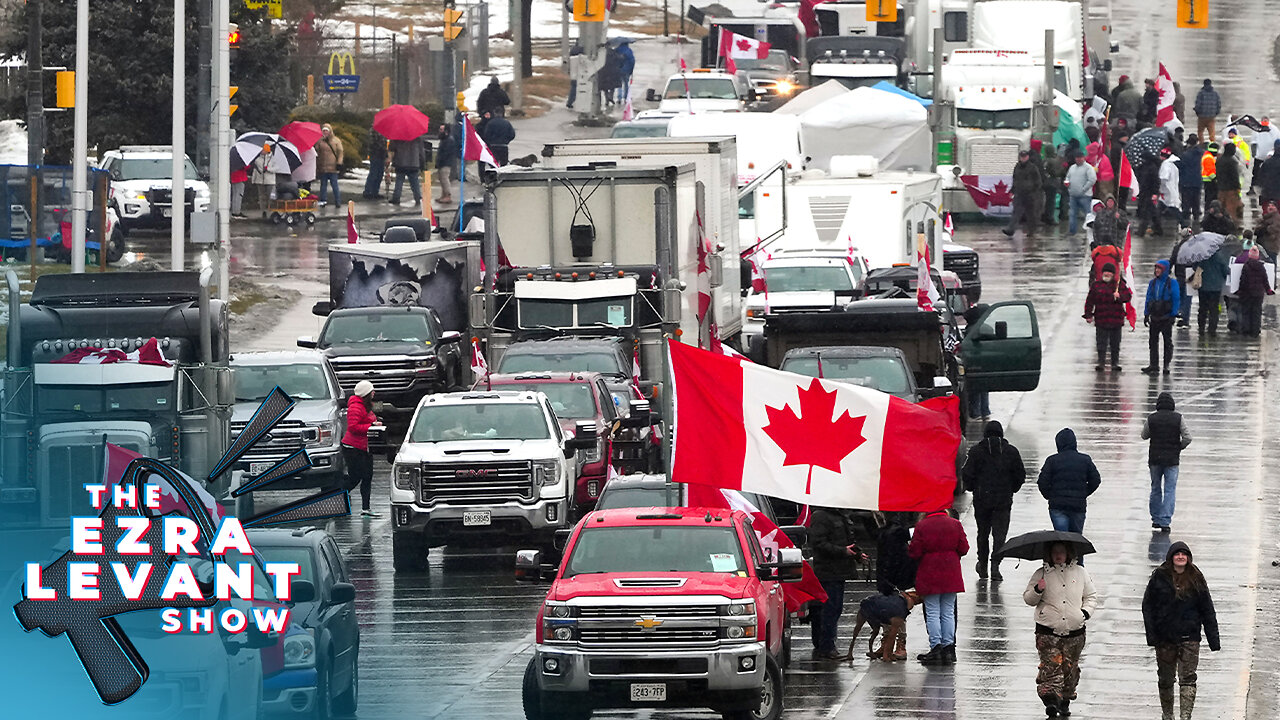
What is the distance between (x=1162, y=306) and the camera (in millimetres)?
34594

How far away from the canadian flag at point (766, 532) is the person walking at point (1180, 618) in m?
2.99

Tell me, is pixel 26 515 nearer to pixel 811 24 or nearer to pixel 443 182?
pixel 443 182

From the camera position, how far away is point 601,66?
64.6 meters

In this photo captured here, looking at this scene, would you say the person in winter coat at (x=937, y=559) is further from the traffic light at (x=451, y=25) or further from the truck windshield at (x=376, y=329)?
the traffic light at (x=451, y=25)

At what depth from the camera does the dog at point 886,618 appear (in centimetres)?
2039

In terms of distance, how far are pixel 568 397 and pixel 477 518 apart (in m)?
3.21

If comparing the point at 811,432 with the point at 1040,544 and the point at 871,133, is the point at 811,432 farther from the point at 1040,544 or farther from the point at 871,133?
the point at 871,133

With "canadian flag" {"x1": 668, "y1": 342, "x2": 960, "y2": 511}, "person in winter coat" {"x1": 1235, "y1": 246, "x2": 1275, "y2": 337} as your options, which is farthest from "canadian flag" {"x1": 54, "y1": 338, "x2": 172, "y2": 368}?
"person in winter coat" {"x1": 1235, "y1": 246, "x2": 1275, "y2": 337}

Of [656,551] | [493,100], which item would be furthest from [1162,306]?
[493,100]

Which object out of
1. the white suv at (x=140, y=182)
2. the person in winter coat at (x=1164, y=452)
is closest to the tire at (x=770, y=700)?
the person in winter coat at (x=1164, y=452)

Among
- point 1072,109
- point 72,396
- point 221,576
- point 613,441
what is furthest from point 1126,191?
point 221,576

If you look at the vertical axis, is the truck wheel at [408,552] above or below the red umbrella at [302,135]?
below

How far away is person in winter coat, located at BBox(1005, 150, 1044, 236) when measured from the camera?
47.5m

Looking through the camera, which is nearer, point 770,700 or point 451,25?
point 770,700
